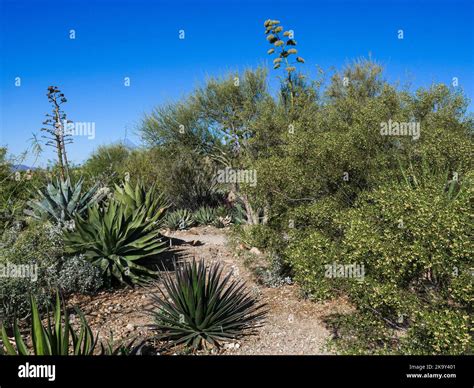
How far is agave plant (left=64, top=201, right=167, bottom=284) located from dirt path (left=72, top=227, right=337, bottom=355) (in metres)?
0.40

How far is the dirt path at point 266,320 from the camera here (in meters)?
5.73

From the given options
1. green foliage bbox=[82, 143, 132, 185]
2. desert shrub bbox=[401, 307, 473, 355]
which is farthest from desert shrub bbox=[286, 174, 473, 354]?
green foliage bbox=[82, 143, 132, 185]

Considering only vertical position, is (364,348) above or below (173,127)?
below

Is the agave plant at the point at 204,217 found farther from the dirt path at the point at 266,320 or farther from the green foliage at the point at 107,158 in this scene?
the dirt path at the point at 266,320

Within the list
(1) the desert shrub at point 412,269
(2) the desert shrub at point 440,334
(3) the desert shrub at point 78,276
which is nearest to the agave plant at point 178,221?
(3) the desert shrub at point 78,276

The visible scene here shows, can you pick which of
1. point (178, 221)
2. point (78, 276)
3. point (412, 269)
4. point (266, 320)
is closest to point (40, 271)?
point (78, 276)

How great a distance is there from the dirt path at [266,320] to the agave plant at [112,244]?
40cm

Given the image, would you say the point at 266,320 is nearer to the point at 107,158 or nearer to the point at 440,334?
the point at 440,334

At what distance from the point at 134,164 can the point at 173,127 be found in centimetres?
312

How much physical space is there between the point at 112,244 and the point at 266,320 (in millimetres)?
3479

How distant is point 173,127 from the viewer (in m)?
16.6

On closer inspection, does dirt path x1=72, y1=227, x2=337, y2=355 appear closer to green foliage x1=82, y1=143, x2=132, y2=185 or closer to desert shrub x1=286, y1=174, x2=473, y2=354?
desert shrub x1=286, y1=174, x2=473, y2=354
